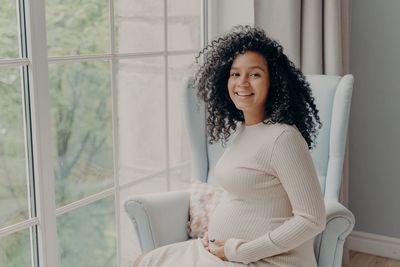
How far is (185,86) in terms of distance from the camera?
235cm

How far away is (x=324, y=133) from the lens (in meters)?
2.32

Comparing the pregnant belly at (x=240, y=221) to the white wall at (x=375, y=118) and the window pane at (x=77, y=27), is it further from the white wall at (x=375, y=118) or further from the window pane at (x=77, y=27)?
the white wall at (x=375, y=118)

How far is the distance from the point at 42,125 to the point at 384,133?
6.21 feet

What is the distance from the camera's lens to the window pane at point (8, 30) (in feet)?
5.83

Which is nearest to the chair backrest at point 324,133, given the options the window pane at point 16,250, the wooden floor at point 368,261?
the window pane at point 16,250

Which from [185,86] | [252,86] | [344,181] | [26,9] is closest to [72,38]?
[26,9]

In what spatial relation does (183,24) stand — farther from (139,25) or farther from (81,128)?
(81,128)

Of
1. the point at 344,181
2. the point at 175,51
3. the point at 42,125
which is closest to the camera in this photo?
the point at 42,125

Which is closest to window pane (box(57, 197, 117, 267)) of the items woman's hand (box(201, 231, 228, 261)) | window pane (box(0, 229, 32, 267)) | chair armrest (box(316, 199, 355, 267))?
window pane (box(0, 229, 32, 267))

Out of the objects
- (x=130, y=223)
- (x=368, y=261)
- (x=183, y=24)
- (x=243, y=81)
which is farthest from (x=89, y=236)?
(x=368, y=261)

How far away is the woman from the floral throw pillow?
7.8 inches

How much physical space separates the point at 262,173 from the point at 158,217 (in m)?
0.49

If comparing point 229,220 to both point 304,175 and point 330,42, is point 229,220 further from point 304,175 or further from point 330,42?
point 330,42

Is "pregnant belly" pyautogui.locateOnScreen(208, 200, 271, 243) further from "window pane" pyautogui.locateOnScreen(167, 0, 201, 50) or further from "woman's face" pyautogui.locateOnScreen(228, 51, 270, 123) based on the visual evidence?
"window pane" pyautogui.locateOnScreen(167, 0, 201, 50)
